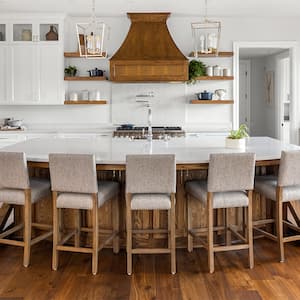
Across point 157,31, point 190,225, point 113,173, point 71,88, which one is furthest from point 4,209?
point 157,31

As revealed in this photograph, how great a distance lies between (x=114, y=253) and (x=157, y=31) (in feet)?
13.8

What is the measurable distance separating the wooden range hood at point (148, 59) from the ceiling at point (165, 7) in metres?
0.42

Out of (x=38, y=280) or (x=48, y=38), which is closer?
(x=38, y=280)

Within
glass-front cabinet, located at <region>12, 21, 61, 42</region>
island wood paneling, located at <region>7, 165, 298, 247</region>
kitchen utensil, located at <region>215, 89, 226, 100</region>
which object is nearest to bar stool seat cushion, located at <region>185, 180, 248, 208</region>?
island wood paneling, located at <region>7, 165, 298, 247</region>

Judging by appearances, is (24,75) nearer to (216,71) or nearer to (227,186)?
(216,71)

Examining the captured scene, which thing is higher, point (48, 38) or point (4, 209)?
point (48, 38)

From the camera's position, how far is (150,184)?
10.6 ft

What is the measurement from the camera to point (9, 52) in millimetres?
7031

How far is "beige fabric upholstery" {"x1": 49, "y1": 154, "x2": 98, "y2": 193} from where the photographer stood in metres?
3.22

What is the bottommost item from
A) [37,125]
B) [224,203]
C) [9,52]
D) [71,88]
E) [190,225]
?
[190,225]

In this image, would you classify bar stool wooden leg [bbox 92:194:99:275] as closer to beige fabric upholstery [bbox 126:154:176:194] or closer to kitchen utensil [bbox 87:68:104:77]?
beige fabric upholstery [bbox 126:154:176:194]

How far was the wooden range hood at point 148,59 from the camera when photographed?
21.9ft

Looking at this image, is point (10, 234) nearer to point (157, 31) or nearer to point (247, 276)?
point (247, 276)

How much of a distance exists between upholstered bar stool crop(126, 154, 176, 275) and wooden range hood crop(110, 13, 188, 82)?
3.74 m
